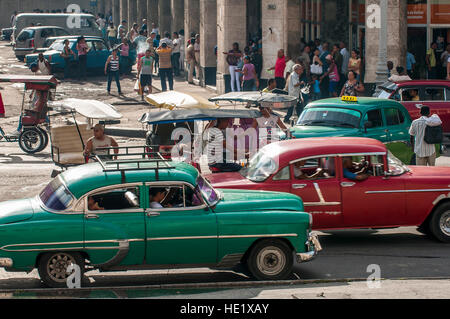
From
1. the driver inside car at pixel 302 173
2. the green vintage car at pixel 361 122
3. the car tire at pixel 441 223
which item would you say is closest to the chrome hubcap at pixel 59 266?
the driver inside car at pixel 302 173

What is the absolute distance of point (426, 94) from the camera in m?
21.0

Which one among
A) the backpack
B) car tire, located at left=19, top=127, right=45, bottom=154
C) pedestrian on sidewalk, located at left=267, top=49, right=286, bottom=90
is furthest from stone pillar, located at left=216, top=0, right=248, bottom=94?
the backpack

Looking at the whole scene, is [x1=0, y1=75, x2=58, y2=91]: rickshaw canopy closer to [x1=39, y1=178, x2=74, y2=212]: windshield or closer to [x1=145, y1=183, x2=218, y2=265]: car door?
[x1=39, y1=178, x2=74, y2=212]: windshield

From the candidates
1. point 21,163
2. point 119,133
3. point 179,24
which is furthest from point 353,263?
point 179,24

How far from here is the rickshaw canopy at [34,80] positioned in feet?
66.2

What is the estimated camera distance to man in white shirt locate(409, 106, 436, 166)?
15.9 metres

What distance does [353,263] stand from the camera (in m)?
11.7

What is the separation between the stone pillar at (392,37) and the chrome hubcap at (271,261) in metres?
15.8

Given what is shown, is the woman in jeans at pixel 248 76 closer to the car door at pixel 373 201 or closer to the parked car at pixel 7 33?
the car door at pixel 373 201

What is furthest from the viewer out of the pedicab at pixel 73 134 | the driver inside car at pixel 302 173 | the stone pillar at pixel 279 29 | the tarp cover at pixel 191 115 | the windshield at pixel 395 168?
the stone pillar at pixel 279 29

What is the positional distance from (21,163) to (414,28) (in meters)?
14.4

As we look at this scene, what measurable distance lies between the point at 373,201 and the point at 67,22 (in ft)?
132

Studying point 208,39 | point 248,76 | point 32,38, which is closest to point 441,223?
point 248,76

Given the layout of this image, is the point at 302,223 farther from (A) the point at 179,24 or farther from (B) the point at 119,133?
(A) the point at 179,24
